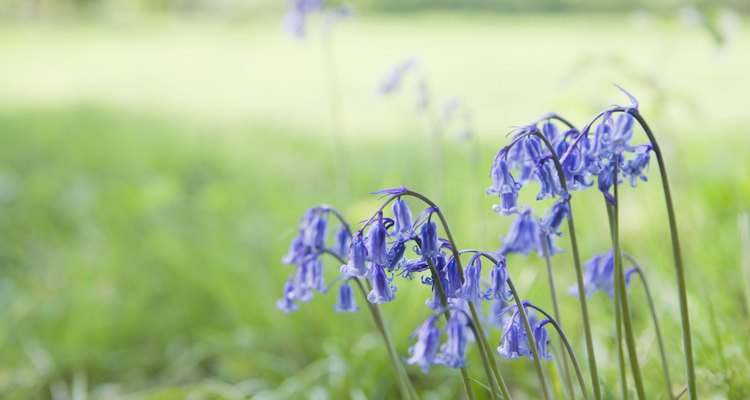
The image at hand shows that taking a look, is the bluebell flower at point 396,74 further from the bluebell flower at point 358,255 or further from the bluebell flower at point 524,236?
the bluebell flower at point 358,255

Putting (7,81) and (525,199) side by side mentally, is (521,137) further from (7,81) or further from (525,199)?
(7,81)

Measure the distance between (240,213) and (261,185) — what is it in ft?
2.34

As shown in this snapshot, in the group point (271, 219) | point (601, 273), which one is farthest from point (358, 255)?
point (271, 219)

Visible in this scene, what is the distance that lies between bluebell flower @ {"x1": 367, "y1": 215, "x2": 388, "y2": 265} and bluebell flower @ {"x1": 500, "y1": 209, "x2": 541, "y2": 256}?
0.49m

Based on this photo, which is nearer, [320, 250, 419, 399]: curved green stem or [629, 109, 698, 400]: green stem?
[629, 109, 698, 400]: green stem

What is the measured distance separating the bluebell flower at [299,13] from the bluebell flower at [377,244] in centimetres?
193

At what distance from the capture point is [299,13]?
10.4 feet

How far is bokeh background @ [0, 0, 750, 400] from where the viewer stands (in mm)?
2988

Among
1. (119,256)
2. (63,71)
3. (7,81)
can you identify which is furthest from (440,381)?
(63,71)

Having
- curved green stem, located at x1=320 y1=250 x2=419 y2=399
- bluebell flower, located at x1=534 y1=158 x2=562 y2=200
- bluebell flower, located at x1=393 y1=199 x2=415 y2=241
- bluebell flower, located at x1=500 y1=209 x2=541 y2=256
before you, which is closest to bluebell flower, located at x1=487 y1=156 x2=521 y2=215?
bluebell flower, located at x1=534 y1=158 x2=562 y2=200

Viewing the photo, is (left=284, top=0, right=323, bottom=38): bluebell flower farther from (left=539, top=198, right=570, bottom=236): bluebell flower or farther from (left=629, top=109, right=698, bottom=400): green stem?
(left=629, top=109, right=698, bottom=400): green stem

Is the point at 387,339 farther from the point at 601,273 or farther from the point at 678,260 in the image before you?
the point at 678,260

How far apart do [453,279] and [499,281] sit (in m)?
0.10

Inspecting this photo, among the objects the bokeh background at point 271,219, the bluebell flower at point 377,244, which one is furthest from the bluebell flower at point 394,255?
the bokeh background at point 271,219
